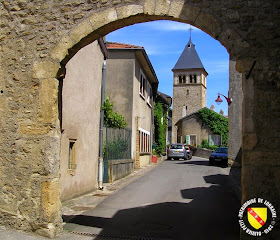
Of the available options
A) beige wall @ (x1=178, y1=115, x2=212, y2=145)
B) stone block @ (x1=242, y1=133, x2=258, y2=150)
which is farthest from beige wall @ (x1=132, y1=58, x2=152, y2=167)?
beige wall @ (x1=178, y1=115, x2=212, y2=145)

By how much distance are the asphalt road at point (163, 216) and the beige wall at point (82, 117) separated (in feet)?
2.95

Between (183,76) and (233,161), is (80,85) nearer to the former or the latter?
(233,161)

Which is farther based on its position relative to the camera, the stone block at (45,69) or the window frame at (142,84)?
the window frame at (142,84)

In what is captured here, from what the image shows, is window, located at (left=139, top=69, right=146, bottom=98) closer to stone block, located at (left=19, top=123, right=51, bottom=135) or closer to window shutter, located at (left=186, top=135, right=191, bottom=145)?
stone block, located at (left=19, top=123, right=51, bottom=135)

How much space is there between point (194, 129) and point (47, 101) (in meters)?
40.9

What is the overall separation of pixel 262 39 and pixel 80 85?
5.33 metres

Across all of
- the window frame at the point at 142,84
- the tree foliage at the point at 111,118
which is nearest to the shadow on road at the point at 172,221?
the tree foliage at the point at 111,118

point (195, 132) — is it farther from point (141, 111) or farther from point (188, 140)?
point (141, 111)

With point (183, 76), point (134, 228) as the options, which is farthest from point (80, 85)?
point (183, 76)

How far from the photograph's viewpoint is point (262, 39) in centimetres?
478

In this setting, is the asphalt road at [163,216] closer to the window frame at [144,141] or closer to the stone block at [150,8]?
the stone block at [150,8]

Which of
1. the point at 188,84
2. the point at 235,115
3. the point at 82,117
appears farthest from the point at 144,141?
the point at 188,84

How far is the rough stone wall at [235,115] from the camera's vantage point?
1762 centimetres

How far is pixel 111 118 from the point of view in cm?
1488
